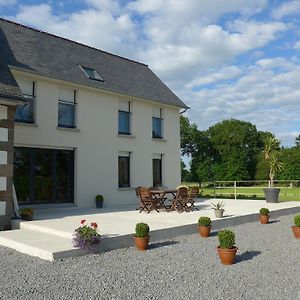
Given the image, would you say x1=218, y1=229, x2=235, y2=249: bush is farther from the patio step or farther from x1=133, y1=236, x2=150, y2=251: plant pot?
the patio step

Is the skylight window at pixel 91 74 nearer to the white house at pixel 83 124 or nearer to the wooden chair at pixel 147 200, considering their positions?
the white house at pixel 83 124

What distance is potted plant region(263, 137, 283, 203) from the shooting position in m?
20.1

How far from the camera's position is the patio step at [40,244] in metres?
7.84

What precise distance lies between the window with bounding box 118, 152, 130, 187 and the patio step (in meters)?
8.86

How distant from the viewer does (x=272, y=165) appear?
22938 millimetres

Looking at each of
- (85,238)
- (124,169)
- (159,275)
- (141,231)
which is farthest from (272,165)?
(159,275)

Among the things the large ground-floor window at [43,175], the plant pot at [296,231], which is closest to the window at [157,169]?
the large ground-floor window at [43,175]

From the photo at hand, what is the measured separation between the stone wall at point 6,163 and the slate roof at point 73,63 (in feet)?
12.2

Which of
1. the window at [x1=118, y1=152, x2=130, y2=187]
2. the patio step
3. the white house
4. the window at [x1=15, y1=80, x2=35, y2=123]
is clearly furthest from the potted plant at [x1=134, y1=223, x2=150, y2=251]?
the window at [x1=118, y1=152, x2=130, y2=187]

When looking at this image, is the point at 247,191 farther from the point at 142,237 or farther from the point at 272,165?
the point at 142,237

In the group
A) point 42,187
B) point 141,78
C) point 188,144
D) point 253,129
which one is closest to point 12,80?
point 42,187

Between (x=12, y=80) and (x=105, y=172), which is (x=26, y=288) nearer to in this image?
(x=12, y=80)

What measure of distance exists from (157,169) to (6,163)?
10918mm

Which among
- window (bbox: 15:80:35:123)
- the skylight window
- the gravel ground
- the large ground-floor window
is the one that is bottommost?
the gravel ground
